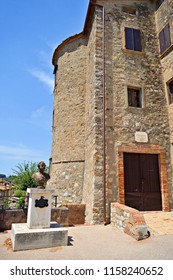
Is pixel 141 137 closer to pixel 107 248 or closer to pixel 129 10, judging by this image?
pixel 107 248

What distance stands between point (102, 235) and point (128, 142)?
3.83 m

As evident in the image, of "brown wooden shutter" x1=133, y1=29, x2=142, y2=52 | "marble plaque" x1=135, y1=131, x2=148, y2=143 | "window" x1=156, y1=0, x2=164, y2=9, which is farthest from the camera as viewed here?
"window" x1=156, y1=0, x2=164, y2=9

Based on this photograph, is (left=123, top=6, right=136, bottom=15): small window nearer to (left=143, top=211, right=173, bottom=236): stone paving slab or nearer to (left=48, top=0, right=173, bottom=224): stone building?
(left=48, top=0, right=173, bottom=224): stone building

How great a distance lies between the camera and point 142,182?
763cm

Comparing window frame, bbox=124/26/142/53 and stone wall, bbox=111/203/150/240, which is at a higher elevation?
window frame, bbox=124/26/142/53

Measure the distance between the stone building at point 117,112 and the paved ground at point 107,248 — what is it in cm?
154

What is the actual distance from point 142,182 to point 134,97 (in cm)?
393

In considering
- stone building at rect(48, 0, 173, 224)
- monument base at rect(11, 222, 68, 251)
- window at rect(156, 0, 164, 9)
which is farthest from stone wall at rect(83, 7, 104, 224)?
window at rect(156, 0, 164, 9)

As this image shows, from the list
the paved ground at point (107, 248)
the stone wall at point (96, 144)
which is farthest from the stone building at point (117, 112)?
the paved ground at point (107, 248)

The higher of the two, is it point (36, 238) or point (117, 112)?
point (117, 112)

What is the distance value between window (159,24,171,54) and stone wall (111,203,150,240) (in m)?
8.03

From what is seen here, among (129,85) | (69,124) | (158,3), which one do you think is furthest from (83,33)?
(69,124)

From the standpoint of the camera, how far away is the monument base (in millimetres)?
4268

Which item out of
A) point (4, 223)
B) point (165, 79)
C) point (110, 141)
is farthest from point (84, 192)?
point (165, 79)
